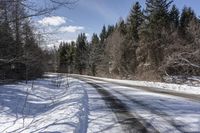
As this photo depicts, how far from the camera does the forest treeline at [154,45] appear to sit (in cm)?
3017

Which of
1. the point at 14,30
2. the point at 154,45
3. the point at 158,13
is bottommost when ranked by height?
the point at 14,30

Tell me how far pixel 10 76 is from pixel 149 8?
28.3 m

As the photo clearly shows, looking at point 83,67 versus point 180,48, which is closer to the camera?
point 180,48

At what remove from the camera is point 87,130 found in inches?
271

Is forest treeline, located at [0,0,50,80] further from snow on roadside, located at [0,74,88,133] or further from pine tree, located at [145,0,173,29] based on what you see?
pine tree, located at [145,0,173,29]

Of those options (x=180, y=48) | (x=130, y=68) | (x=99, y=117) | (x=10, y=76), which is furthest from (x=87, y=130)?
(x=130, y=68)

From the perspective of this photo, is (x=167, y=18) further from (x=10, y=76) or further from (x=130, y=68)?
(x=10, y=76)

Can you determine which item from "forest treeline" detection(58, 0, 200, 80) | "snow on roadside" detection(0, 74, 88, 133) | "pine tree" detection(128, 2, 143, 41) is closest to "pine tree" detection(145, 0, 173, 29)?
"forest treeline" detection(58, 0, 200, 80)

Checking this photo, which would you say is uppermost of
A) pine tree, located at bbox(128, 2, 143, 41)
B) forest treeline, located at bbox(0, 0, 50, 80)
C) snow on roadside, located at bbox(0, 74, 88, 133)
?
pine tree, located at bbox(128, 2, 143, 41)

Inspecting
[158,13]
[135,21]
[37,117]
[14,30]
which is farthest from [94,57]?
[14,30]

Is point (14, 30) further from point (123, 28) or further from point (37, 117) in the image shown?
point (123, 28)

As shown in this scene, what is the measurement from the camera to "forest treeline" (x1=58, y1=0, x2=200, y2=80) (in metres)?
30.2

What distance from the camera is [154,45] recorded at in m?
42.5

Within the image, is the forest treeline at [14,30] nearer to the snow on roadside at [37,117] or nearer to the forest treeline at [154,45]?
the snow on roadside at [37,117]
